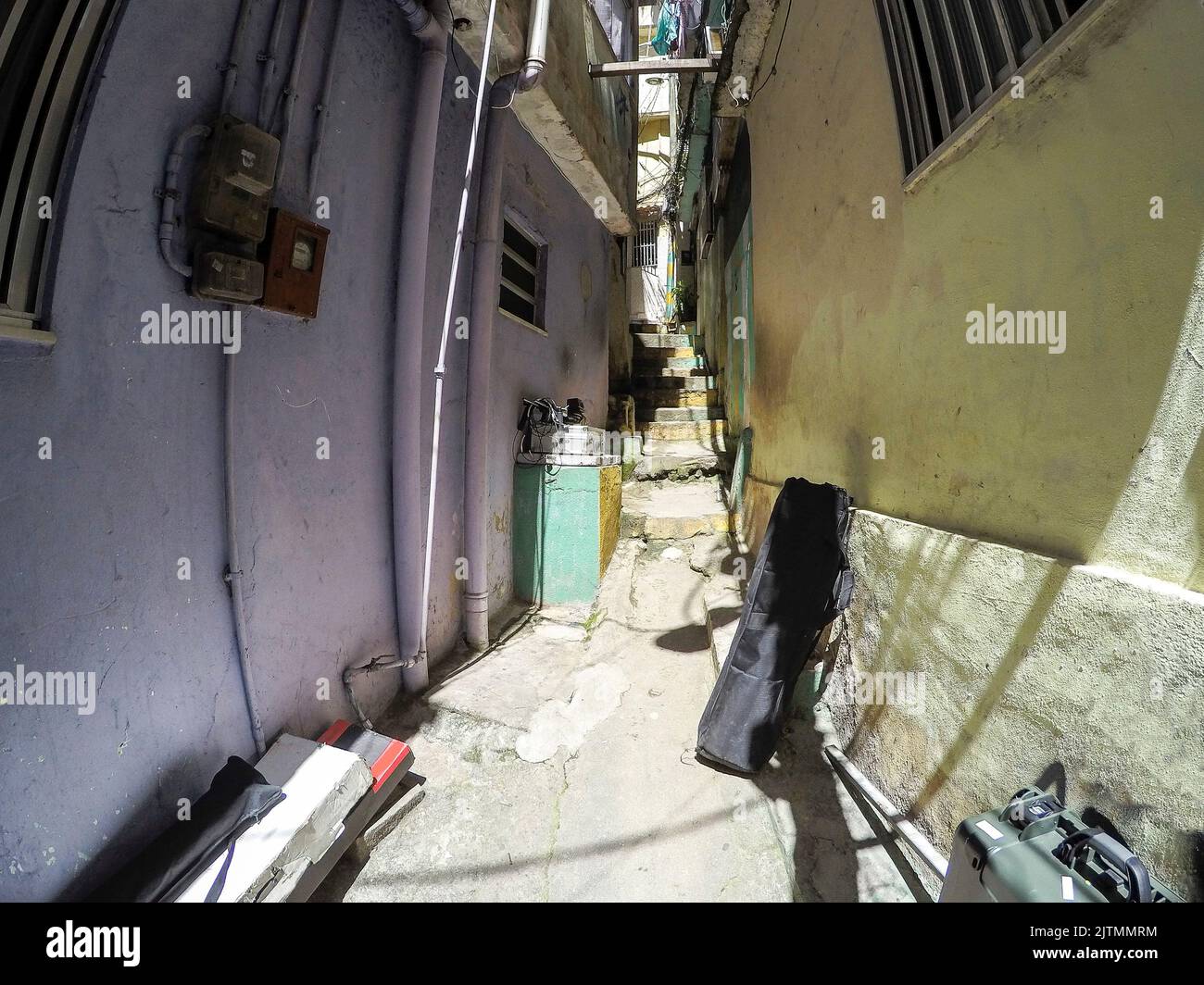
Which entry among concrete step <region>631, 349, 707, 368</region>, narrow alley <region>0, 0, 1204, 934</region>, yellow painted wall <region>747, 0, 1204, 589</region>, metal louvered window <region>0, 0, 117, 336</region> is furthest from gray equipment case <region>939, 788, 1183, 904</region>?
concrete step <region>631, 349, 707, 368</region>

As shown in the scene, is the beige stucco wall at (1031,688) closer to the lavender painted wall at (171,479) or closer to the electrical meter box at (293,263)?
the lavender painted wall at (171,479)

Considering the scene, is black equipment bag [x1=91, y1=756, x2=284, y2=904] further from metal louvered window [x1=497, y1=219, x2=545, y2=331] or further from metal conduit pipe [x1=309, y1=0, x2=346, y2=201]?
metal louvered window [x1=497, y1=219, x2=545, y2=331]

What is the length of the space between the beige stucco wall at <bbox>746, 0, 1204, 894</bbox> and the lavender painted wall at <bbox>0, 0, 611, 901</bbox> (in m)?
2.74

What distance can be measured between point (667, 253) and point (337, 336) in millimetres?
15370

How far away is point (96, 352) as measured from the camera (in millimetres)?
1608

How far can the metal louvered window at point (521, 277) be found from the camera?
4.45m

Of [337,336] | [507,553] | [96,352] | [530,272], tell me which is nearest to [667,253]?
[530,272]

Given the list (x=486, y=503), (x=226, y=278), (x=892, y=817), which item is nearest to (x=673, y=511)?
(x=486, y=503)

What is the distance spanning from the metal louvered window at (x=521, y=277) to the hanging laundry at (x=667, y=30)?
325 inches

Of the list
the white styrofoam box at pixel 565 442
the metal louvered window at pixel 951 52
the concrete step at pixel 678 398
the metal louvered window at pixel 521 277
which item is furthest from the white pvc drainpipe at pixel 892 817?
the concrete step at pixel 678 398

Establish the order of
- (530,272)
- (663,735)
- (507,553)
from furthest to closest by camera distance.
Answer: (530,272), (507,553), (663,735)

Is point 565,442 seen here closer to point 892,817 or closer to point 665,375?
point 892,817

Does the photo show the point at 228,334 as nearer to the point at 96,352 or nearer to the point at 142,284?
the point at 142,284

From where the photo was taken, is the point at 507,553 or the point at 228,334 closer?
the point at 228,334
